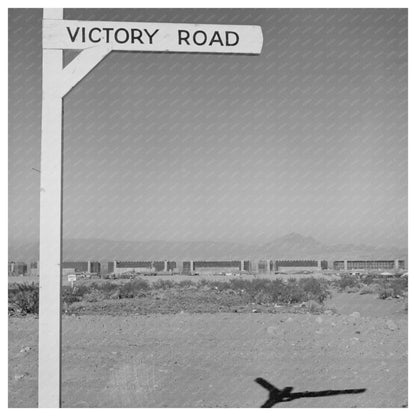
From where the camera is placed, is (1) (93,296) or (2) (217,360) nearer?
(2) (217,360)

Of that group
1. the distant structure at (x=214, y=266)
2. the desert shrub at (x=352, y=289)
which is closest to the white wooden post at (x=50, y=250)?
the desert shrub at (x=352, y=289)

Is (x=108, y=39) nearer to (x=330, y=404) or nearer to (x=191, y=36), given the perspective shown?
(x=191, y=36)

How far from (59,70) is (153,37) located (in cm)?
52

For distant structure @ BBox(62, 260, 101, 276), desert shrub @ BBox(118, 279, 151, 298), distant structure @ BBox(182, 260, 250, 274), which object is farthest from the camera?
distant structure @ BBox(182, 260, 250, 274)

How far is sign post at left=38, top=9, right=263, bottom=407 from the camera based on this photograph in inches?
96.2

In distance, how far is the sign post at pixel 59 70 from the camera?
8.02 feet

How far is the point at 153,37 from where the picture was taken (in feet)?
8.66

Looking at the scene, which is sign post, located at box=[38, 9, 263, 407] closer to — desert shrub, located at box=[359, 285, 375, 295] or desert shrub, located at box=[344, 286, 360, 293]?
desert shrub, located at box=[359, 285, 375, 295]

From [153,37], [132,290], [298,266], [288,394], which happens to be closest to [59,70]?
[153,37]

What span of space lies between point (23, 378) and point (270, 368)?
282 centimetres

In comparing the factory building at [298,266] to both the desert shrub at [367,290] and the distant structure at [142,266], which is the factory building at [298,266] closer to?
the distant structure at [142,266]

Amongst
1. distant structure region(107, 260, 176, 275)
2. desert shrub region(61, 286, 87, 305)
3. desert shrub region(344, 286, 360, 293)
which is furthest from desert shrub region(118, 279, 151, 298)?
distant structure region(107, 260, 176, 275)

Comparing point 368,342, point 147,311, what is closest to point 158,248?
point 147,311

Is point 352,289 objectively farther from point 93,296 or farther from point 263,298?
point 93,296
